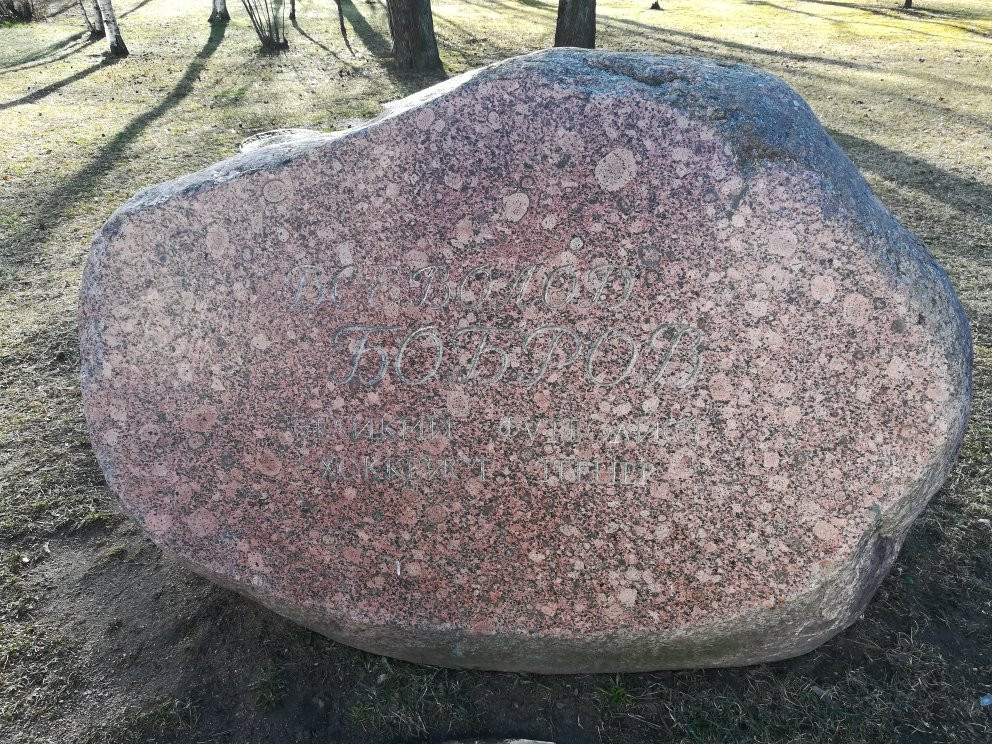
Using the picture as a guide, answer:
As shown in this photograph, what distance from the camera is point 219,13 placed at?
462 inches

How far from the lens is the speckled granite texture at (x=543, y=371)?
6.41 feet

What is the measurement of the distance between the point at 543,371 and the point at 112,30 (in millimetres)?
10602

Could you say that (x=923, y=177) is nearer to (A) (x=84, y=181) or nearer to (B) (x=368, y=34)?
(A) (x=84, y=181)

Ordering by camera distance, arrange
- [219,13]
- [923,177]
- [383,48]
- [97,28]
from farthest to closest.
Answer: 1. [219,13]
2. [97,28]
3. [383,48]
4. [923,177]

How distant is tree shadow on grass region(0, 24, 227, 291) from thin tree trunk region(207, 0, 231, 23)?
353cm

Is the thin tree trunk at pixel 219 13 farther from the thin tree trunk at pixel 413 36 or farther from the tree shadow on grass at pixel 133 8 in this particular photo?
the thin tree trunk at pixel 413 36

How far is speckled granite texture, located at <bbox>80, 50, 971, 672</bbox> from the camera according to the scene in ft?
6.41

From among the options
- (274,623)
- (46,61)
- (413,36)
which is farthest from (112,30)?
(274,623)

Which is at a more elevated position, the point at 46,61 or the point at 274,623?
the point at 46,61

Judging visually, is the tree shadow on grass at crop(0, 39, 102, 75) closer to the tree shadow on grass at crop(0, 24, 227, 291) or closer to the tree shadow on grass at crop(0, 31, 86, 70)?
the tree shadow on grass at crop(0, 31, 86, 70)

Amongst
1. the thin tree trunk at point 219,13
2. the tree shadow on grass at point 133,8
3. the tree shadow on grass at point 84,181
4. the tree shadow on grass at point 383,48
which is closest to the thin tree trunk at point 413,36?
the tree shadow on grass at point 383,48

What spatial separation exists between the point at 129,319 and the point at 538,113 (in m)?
1.45

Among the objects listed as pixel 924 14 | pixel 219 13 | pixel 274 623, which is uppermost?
pixel 219 13

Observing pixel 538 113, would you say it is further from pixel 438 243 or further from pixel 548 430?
pixel 548 430
